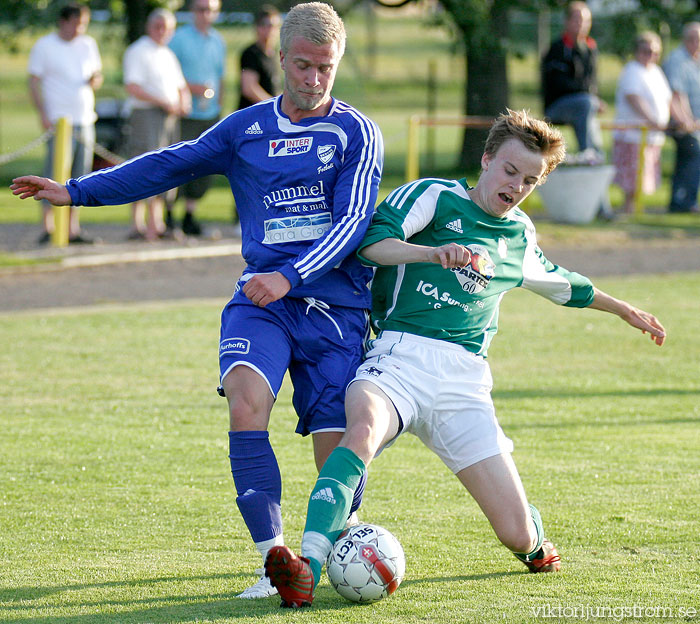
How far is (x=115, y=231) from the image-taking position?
14.8 m

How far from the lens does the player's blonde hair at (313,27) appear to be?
4.32 metres

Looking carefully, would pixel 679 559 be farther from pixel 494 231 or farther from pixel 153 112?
pixel 153 112

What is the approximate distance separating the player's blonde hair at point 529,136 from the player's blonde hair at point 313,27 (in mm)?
689

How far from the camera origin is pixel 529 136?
4480mm

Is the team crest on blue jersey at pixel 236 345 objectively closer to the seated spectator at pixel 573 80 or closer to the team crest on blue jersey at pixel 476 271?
the team crest on blue jersey at pixel 476 271

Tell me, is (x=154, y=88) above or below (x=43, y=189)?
below

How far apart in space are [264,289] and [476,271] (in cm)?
85

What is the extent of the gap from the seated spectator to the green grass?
6661 mm

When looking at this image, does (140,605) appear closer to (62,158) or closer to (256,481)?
(256,481)

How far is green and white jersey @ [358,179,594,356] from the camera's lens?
4523 mm

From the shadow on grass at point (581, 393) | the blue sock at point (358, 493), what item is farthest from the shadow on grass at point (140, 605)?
the shadow on grass at point (581, 393)

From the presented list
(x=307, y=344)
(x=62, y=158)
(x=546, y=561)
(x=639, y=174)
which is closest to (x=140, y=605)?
(x=307, y=344)

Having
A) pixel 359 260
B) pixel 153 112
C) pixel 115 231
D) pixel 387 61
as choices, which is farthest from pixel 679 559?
pixel 387 61

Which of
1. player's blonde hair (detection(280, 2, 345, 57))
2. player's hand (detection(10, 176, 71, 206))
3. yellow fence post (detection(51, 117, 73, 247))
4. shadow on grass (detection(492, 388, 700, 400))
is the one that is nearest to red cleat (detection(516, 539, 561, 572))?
player's blonde hair (detection(280, 2, 345, 57))
